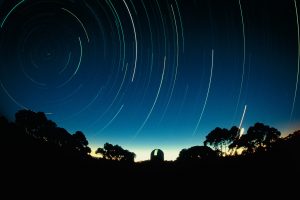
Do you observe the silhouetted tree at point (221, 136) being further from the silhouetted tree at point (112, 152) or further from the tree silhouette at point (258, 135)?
the silhouetted tree at point (112, 152)

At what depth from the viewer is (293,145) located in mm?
20000

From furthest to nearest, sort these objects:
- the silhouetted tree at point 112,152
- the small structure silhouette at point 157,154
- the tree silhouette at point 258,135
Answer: the silhouetted tree at point 112,152 < the small structure silhouette at point 157,154 < the tree silhouette at point 258,135

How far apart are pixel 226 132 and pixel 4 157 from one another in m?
58.1

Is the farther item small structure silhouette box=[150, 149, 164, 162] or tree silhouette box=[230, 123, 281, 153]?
small structure silhouette box=[150, 149, 164, 162]

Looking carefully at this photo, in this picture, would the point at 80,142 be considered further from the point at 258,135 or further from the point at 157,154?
the point at 258,135

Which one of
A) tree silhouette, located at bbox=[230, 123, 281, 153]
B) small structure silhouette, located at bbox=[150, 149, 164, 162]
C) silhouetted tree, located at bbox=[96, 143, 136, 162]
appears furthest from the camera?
silhouetted tree, located at bbox=[96, 143, 136, 162]

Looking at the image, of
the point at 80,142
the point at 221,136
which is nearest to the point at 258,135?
the point at 221,136

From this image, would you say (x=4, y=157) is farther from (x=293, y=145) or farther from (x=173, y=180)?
(x=293, y=145)

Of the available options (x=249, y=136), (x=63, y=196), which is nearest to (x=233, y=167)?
(x=63, y=196)

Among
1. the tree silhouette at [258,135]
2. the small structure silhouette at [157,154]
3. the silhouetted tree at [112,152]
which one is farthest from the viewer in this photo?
the silhouetted tree at [112,152]

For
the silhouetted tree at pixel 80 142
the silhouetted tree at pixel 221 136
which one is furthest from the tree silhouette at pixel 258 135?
the silhouetted tree at pixel 80 142

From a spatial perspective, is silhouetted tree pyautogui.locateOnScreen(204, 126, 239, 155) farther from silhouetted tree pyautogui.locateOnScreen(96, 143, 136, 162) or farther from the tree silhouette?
silhouetted tree pyautogui.locateOnScreen(96, 143, 136, 162)

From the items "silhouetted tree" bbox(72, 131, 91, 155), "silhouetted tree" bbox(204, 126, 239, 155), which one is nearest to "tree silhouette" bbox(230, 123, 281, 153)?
"silhouetted tree" bbox(204, 126, 239, 155)

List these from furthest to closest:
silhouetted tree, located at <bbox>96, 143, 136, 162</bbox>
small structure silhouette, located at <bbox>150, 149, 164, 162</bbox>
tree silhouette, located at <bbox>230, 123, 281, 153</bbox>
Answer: silhouetted tree, located at <bbox>96, 143, 136, 162</bbox> → small structure silhouette, located at <bbox>150, 149, 164, 162</bbox> → tree silhouette, located at <bbox>230, 123, 281, 153</bbox>
